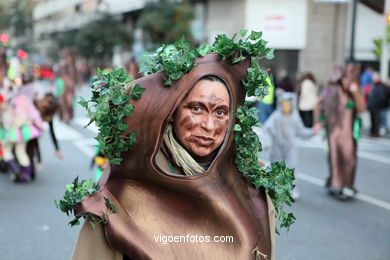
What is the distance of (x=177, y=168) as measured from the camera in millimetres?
2518

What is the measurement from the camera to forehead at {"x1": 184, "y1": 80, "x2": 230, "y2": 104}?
2465mm

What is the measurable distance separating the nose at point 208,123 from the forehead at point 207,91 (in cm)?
8

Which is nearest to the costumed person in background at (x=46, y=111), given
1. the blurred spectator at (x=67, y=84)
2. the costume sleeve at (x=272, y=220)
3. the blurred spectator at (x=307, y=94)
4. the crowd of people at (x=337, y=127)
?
the crowd of people at (x=337, y=127)

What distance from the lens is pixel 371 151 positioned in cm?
1386

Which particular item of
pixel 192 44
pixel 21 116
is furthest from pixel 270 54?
pixel 192 44

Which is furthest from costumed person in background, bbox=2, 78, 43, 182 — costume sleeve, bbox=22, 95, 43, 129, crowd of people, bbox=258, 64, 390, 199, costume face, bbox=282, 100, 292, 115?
costume face, bbox=282, 100, 292, 115

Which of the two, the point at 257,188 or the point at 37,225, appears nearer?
the point at 257,188

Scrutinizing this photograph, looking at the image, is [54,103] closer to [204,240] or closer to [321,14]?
[204,240]

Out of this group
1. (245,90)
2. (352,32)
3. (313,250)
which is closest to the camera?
(245,90)

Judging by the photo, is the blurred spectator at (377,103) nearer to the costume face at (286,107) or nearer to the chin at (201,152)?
the costume face at (286,107)

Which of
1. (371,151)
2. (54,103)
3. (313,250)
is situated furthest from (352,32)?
(313,250)

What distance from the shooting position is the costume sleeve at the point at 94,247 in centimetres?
237

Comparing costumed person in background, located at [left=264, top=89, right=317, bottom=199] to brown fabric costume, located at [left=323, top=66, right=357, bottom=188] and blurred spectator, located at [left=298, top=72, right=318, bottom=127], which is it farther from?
blurred spectator, located at [left=298, top=72, right=318, bottom=127]

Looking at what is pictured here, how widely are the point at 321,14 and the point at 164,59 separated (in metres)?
27.7
